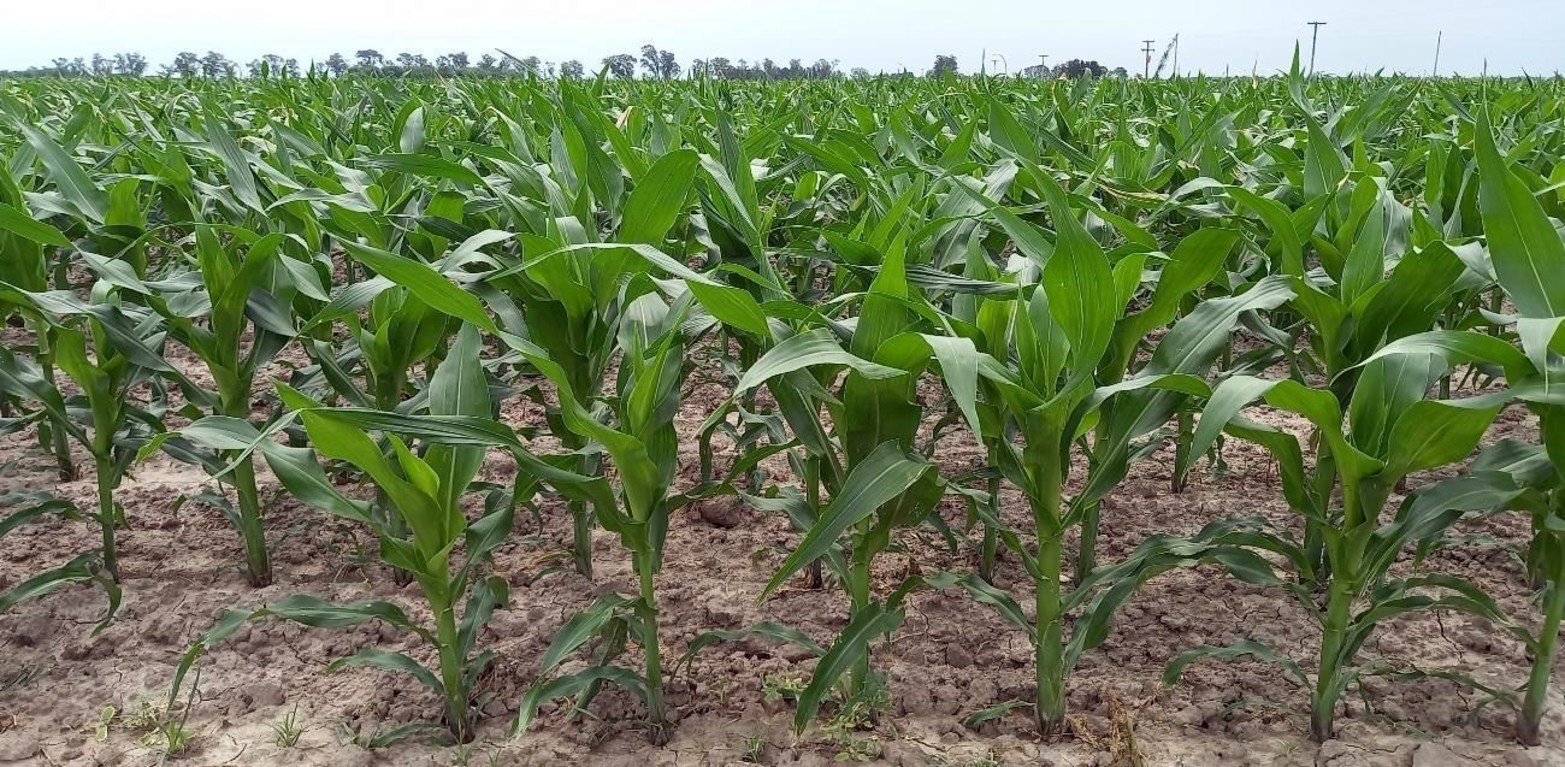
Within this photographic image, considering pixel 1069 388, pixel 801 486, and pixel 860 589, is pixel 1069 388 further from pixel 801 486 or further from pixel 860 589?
pixel 801 486

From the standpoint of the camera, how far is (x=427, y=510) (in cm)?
166

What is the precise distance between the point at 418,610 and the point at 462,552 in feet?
0.94

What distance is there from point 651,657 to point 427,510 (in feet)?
1.58

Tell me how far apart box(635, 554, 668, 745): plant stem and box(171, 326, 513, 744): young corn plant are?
26cm

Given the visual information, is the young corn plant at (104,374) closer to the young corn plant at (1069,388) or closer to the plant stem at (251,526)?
the plant stem at (251,526)

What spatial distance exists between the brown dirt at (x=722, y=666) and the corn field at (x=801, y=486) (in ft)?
0.03

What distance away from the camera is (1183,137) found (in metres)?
3.92

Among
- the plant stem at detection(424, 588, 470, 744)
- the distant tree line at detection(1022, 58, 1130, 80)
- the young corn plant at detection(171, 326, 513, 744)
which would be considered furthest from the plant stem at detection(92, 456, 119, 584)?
the distant tree line at detection(1022, 58, 1130, 80)

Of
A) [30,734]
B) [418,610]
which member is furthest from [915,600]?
[30,734]

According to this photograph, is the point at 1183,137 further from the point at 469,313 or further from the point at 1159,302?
the point at 469,313

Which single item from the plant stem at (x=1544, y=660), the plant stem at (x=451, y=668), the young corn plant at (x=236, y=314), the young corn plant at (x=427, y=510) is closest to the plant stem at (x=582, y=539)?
the young corn plant at (x=427, y=510)

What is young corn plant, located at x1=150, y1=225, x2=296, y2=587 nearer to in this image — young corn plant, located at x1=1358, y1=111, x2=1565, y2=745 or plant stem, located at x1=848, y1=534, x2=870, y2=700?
plant stem, located at x1=848, y1=534, x2=870, y2=700

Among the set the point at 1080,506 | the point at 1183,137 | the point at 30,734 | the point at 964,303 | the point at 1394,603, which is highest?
the point at 1183,137

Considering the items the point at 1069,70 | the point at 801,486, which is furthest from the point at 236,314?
the point at 1069,70
